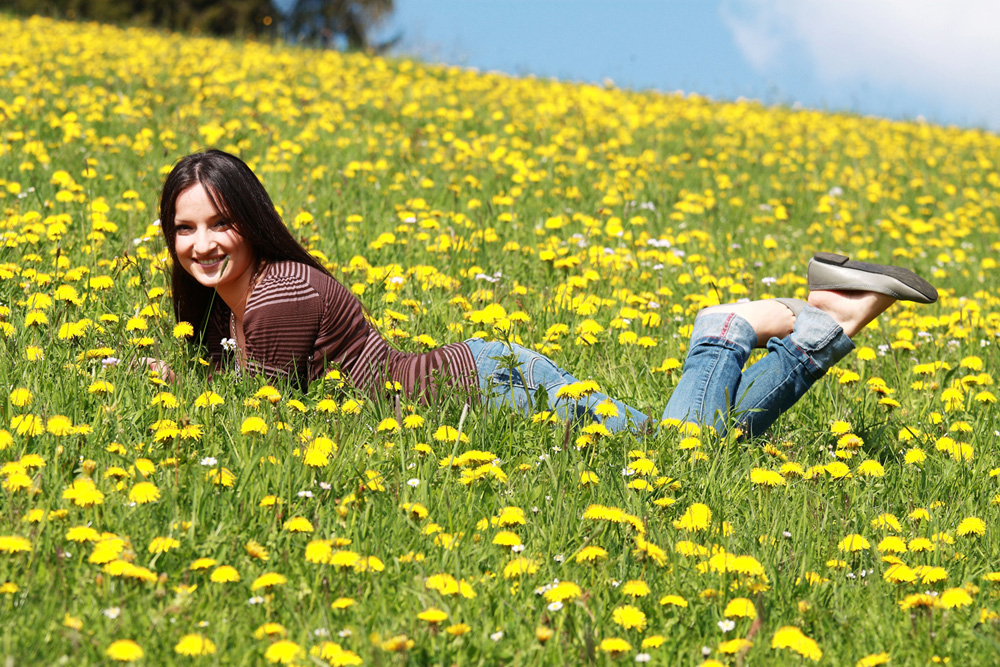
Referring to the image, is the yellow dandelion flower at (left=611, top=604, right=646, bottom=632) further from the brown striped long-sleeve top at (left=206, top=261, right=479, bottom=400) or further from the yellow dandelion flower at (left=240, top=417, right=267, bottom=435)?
the brown striped long-sleeve top at (left=206, top=261, right=479, bottom=400)

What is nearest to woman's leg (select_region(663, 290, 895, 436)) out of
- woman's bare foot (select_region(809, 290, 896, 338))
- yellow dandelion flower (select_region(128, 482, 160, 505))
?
woman's bare foot (select_region(809, 290, 896, 338))

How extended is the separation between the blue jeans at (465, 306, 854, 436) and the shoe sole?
0.12 meters

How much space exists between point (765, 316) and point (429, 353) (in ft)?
3.93

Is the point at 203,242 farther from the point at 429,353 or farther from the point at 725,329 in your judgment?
the point at 725,329

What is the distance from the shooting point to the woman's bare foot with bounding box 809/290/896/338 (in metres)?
3.35

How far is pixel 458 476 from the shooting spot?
2859 mm

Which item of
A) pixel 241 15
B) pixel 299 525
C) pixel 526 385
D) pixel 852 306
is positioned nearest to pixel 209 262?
pixel 526 385

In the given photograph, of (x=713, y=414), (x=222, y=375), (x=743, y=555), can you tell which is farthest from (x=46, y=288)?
(x=743, y=555)

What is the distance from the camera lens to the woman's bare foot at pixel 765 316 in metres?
3.53

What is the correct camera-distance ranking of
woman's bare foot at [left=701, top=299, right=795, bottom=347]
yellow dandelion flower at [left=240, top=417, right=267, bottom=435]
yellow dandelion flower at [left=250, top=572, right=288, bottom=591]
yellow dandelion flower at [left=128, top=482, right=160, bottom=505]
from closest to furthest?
yellow dandelion flower at [left=250, top=572, right=288, bottom=591] → yellow dandelion flower at [left=128, top=482, right=160, bottom=505] → yellow dandelion flower at [left=240, top=417, right=267, bottom=435] → woman's bare foot at [left=701, top=299, right=795, bottom=347]

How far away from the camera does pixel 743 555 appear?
251 centimetres

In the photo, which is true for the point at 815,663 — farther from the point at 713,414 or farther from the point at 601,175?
the point at 601,175

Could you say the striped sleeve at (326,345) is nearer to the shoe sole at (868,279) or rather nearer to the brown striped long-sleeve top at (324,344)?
the brown striped long-sleeve top at (324,344)

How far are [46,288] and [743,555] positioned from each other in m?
2.89
